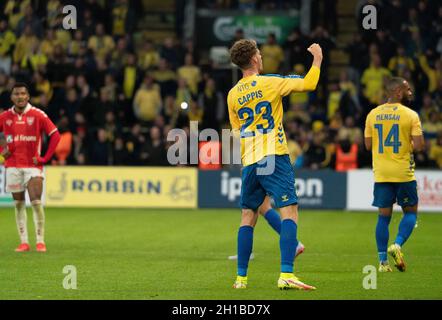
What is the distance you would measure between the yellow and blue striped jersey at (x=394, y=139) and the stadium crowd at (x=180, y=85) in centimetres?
1214

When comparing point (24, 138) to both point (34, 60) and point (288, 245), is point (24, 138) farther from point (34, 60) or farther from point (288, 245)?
point (34, 60)

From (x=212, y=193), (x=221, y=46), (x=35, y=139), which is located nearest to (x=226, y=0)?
(x=221, y=46)

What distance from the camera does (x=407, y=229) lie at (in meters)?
13.3

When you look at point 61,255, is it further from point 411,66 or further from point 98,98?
point 411,66

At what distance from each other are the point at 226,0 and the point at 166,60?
337 cm

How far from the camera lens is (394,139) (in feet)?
42.7

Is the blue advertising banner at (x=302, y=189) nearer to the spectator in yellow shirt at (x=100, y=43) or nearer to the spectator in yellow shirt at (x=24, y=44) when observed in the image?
the spectator in yellow shirt at (x=100, y=43)

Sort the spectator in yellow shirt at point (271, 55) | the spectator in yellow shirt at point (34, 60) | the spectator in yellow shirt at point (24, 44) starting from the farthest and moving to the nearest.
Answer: the spectator in yellow shirt at point (24, 44) < the spectator in yellow shirt at point (34, 60) < the spectator in yellow shirt at point (271, 55)

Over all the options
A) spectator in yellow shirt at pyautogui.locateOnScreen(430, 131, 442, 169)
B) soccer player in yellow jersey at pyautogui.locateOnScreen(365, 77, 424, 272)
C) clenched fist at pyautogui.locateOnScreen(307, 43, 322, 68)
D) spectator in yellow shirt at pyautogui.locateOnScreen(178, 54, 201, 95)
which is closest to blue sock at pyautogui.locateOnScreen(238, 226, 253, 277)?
clenched fist at pyautogui.locateOnScreen(307, 43, 322, 68)

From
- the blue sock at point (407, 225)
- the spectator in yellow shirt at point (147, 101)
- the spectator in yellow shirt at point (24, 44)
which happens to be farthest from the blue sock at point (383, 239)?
the spectator in yellow shirt at point (24, 44)

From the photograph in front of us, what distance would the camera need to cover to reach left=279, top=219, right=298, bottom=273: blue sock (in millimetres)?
10742

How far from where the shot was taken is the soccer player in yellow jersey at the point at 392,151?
12883mm

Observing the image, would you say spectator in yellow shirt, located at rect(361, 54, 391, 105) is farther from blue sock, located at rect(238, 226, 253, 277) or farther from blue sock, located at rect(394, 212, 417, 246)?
blue sock, located at rect(238, 226, 253, 277)

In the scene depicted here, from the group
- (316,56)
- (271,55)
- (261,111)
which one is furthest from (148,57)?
(316,56)
